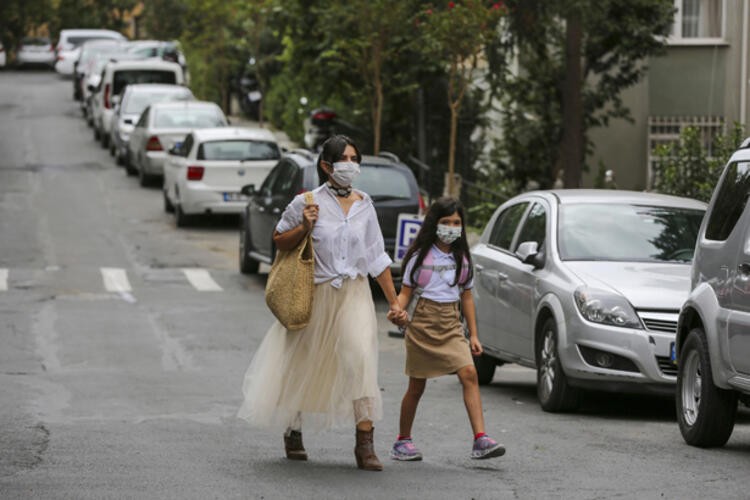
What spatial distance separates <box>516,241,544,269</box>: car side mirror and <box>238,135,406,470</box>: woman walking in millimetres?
3338

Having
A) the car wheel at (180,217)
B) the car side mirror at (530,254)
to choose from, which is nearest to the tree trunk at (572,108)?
the car wheel at (180,217)

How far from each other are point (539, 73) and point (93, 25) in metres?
56.0

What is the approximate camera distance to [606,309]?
11352 millimetres

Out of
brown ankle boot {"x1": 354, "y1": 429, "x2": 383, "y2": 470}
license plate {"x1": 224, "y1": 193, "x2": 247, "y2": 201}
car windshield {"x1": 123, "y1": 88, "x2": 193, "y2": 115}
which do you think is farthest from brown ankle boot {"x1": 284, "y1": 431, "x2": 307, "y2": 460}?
car windshield {"x1": 123, "y1": 88, "x2": 193, "y2": 115}

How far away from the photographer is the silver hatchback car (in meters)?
11.2

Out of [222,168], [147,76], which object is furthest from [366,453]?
[147,76]

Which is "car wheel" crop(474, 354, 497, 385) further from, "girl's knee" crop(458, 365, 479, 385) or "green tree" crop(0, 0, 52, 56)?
"green tree" crop(0, 0, 52, 56)

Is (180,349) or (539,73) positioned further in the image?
(539,73)

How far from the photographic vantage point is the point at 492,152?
1075 inches

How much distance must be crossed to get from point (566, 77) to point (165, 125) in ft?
38.1

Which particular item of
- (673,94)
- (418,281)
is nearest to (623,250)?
(418,281)

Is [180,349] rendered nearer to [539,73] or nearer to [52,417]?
[52,417]

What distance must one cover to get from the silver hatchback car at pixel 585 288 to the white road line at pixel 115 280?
8.19 meters

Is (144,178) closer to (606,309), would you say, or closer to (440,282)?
(606,309)
